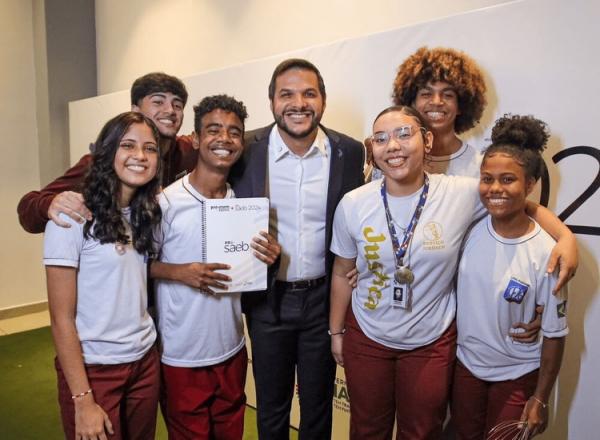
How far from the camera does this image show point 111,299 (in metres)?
1.49

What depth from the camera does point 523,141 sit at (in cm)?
162

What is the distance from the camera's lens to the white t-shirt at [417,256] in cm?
156

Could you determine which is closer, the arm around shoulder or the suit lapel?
the arm around shoulder

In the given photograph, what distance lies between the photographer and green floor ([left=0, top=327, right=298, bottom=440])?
9.14 ft

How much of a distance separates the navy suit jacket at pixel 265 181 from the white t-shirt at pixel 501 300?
541 millimetres

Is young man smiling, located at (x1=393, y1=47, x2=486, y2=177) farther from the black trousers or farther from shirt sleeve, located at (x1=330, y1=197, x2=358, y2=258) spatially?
the black trousers

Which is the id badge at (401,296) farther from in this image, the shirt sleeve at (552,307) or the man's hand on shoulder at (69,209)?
the man's hand on shoulder at (69,209)

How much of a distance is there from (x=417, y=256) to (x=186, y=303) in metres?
0.86

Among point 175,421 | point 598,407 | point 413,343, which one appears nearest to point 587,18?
point 413,343

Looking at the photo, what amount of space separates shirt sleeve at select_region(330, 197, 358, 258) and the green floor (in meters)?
1.56

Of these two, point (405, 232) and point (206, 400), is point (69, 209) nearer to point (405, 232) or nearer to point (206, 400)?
point (206, 400)

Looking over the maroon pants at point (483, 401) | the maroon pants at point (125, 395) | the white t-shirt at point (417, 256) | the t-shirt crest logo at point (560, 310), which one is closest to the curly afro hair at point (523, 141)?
the white t-shirt at point (417, 256)

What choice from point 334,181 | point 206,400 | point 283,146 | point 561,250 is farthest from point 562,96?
point 206,400

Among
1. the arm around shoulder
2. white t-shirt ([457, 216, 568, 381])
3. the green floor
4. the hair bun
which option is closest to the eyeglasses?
the hair bun
